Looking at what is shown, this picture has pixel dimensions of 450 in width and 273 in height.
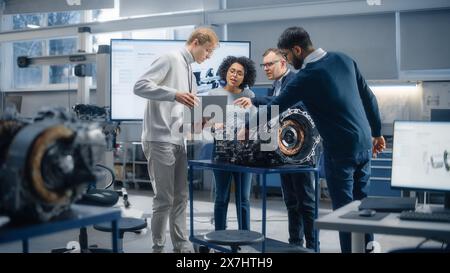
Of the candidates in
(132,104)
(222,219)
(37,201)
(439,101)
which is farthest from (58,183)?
(439,101)

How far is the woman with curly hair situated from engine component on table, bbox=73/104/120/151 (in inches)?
42.7

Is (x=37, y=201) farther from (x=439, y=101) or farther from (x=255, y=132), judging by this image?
(x=439, y=101)

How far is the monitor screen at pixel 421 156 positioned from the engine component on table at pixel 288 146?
37.1 inches

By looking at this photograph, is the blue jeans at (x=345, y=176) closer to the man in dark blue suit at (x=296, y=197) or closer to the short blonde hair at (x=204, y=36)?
the man in dark blue suit at (x=296, y=197)

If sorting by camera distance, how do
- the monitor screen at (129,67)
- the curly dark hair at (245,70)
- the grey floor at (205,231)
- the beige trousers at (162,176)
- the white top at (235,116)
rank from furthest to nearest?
the monitor screen at (129,67) < the grey floor at (205,231) < the curly dark hair at (245,70) < the beige trousers at (162,176) < the white top at (235,116)

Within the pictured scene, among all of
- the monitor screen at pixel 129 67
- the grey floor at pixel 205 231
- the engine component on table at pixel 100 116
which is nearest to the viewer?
the grey floor at pixel 205 231

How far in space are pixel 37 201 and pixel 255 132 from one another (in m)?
1.59

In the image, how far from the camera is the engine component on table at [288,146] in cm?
286

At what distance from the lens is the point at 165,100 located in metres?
2.98

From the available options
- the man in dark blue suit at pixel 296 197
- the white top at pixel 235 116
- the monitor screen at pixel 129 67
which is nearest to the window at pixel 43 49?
the monitor screen at pixel 129 67

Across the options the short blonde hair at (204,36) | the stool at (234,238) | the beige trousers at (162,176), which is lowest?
the stool at (234,238)

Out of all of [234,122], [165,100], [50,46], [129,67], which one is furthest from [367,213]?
[50,46]

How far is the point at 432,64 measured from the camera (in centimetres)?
571

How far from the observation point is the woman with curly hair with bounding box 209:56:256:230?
3.07 metres
